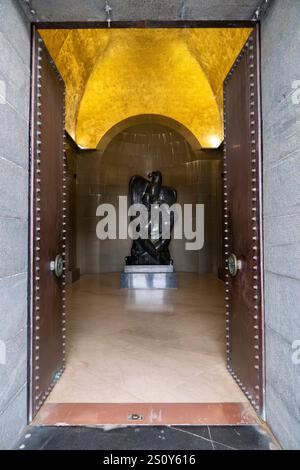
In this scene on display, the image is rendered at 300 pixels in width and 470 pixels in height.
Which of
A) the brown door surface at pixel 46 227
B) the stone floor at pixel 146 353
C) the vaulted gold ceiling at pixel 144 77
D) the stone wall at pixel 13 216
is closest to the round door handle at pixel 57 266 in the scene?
the brown door surface at pixel 46 227

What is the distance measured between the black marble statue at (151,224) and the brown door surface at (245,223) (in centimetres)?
545

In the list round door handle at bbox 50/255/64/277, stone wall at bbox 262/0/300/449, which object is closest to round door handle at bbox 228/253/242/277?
stone wall at bbox 262/0/300/449

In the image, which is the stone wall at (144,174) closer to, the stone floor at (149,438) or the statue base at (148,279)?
the statue base at (148,279)

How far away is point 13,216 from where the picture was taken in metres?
1.89

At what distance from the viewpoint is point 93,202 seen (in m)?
11.3

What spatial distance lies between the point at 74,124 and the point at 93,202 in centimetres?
282

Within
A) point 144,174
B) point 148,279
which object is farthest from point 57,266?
point 144,174

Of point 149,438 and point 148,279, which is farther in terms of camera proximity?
point 148,279

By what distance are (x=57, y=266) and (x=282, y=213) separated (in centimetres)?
178

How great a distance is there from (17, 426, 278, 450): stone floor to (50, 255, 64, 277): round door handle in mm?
1111

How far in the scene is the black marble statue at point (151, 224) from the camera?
831cm

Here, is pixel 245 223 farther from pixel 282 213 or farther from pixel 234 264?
pixel 282 213
